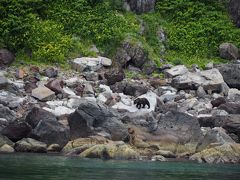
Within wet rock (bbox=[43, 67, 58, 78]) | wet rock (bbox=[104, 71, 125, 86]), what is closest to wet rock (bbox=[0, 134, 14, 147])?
wet rock (bbox=[43, 67, 58, 78])

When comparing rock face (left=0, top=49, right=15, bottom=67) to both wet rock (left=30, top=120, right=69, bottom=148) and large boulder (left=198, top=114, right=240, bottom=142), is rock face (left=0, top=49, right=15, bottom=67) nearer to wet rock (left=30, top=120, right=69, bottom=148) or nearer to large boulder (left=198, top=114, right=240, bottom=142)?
wet rock (left=30, top=120, right=69, bottom=148)

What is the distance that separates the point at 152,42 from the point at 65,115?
20834mm

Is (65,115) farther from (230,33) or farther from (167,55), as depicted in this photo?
(230,33)

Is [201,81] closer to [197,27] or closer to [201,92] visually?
[201,92]

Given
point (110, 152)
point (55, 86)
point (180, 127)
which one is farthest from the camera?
point (55, 86)

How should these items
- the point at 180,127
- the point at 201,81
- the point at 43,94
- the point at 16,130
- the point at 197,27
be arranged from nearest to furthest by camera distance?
the point at 16,130 < the point at 180,127 < the point at 43,94 < the point at 201,81 < the point at 197,27

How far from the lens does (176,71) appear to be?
45438 millimetres

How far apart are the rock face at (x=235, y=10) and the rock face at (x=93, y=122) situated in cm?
2861

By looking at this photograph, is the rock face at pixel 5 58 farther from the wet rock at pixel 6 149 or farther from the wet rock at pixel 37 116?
the wet rock at pixel 6 149

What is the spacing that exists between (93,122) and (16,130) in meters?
4.24

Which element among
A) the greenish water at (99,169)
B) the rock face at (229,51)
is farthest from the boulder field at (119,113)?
the rock face at (229,51)

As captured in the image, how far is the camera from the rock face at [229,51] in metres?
51.0

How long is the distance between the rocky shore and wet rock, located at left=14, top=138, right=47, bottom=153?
0.16ft

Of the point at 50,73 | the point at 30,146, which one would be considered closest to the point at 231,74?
the point at 50,73
